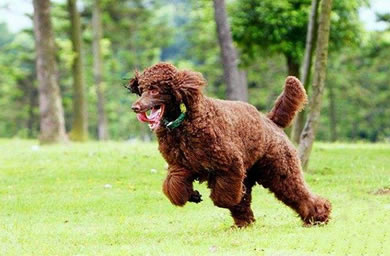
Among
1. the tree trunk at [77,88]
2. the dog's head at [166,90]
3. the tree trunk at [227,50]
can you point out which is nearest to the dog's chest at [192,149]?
the dog's head at [166,90]

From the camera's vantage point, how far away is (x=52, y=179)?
14000mm

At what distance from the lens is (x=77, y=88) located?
27.7 m

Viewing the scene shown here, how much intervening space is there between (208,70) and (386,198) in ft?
120

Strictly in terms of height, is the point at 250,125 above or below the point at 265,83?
above

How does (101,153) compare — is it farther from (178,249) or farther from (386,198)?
(178,249)

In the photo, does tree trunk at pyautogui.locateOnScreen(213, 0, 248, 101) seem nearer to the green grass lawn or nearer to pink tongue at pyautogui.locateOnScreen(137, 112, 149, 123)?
the green grass lawn

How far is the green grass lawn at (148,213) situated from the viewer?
778 centimetres

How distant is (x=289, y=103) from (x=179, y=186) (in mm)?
2073

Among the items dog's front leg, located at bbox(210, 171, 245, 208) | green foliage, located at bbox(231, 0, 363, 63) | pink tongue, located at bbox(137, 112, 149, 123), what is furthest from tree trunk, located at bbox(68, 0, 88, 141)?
pink tongue, located at bbox(137, 112, 149, 123)

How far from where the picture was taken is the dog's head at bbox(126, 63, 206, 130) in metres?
7.71

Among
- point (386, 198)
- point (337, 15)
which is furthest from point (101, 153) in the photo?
point (386, 198)

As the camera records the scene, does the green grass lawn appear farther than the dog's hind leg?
No

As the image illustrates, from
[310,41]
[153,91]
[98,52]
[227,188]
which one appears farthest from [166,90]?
[98,52]

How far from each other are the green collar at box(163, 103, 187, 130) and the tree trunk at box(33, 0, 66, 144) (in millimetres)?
14059
